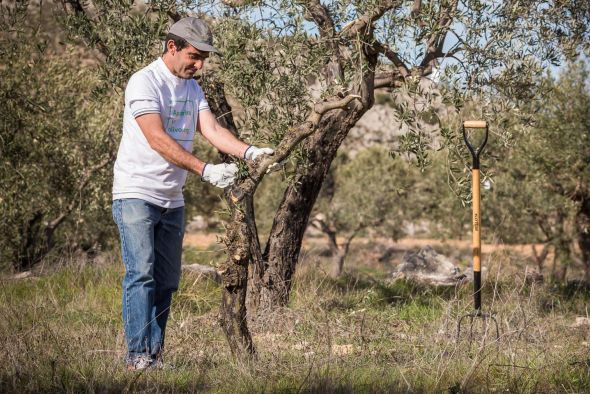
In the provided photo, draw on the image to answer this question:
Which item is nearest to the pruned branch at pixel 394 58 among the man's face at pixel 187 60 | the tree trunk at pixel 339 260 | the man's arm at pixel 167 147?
the man's face at pixel 187 60

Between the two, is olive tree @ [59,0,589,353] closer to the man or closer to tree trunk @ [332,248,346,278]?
the man

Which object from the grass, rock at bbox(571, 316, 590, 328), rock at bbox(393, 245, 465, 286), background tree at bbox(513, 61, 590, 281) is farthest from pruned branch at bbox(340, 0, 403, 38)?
background tree at bbox(513, 61, 590, 281)

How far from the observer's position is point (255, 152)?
A: 5625 mm

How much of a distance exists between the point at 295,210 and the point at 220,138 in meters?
3.41

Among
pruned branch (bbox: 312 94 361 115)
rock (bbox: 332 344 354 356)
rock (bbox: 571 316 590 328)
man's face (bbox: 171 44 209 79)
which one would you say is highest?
man's face (bbox: 171 44 209 79)

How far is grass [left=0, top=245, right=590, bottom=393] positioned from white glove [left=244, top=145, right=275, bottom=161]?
1.23 meters

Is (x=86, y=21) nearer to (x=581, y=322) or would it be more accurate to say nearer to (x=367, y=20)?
(x=367, y=20)

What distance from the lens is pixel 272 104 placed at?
314 inches

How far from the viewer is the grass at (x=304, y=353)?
4.92 metres

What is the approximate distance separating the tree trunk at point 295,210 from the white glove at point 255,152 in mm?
3257

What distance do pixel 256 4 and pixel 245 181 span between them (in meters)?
3.01

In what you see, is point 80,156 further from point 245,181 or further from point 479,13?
point 245,181

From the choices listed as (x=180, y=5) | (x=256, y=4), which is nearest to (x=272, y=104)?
(x=256, y=4)

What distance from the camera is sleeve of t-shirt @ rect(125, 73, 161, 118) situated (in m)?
5.43
